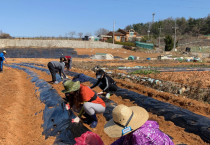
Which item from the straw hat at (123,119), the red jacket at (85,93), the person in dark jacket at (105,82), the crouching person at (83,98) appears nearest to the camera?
the straw hat at (123,119)

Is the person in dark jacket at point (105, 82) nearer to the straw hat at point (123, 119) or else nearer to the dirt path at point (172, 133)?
the dirt path at point (172, 133)

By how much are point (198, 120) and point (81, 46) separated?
4160cm

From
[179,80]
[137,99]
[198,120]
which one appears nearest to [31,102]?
[137,99]

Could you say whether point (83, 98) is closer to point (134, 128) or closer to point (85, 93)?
point (85, 93)

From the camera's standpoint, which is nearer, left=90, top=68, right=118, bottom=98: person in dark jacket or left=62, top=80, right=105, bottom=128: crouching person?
left=62, top=80, right=105, bottom=128: crouching person

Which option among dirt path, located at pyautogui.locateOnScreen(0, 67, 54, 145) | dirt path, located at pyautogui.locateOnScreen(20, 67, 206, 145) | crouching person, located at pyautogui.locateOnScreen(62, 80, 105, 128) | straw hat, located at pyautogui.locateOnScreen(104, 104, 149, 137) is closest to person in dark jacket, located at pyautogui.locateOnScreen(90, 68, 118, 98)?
dirt path, located at pyautogui.locateOnScreen(20, 67, 206, 145)

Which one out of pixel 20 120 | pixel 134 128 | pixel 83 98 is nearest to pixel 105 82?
pixel 83 98

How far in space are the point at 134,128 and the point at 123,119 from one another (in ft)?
0.48

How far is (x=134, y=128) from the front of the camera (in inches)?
66.4

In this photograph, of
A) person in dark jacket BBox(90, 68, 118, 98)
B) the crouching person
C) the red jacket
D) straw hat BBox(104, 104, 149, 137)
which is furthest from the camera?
person in dark jacket BBox(90, 68, 118, 98)

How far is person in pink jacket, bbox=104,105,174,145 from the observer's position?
1.65 meters

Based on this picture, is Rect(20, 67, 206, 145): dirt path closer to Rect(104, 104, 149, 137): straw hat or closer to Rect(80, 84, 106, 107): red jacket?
Rect(80, 84, 106, 107): red jacket

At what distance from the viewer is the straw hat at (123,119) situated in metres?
1.64

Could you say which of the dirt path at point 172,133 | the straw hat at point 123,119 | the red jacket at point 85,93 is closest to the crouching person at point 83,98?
the red jacket at point 85,93
